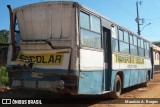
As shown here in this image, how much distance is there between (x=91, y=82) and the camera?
31.9 feet

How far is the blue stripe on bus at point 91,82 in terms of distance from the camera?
358 inches

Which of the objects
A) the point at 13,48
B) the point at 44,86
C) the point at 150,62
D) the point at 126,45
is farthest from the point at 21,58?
the point at 150,62

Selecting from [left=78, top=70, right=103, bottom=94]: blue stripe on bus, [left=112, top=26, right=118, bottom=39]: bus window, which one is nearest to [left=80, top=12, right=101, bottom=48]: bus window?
[left=78, top=70, right=103, bottom=94]: blue stripe on bus

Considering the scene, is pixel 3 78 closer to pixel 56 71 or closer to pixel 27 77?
pixel 27 77

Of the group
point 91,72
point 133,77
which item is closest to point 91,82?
point 91,72

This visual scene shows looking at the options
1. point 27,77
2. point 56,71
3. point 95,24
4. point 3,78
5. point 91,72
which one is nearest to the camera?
point 56,71

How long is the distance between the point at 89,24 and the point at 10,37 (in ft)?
8.59

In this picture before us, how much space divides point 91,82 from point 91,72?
0.31m

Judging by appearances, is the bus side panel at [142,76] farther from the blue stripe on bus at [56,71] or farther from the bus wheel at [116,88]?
the blue stripe on bus at [56,71]

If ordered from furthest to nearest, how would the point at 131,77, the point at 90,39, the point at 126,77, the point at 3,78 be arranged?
the point at 131,77
the point at 3,78
the point at 126,77
the point at 90,39

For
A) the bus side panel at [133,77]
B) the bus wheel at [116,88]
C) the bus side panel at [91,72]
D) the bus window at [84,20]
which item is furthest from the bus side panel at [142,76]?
the bus window at [84,20]

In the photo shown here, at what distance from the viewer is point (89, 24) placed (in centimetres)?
981

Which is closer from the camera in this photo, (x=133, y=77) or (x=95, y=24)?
(x=95, y=24)

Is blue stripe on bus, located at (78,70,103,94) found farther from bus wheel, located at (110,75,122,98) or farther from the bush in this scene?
the bush
